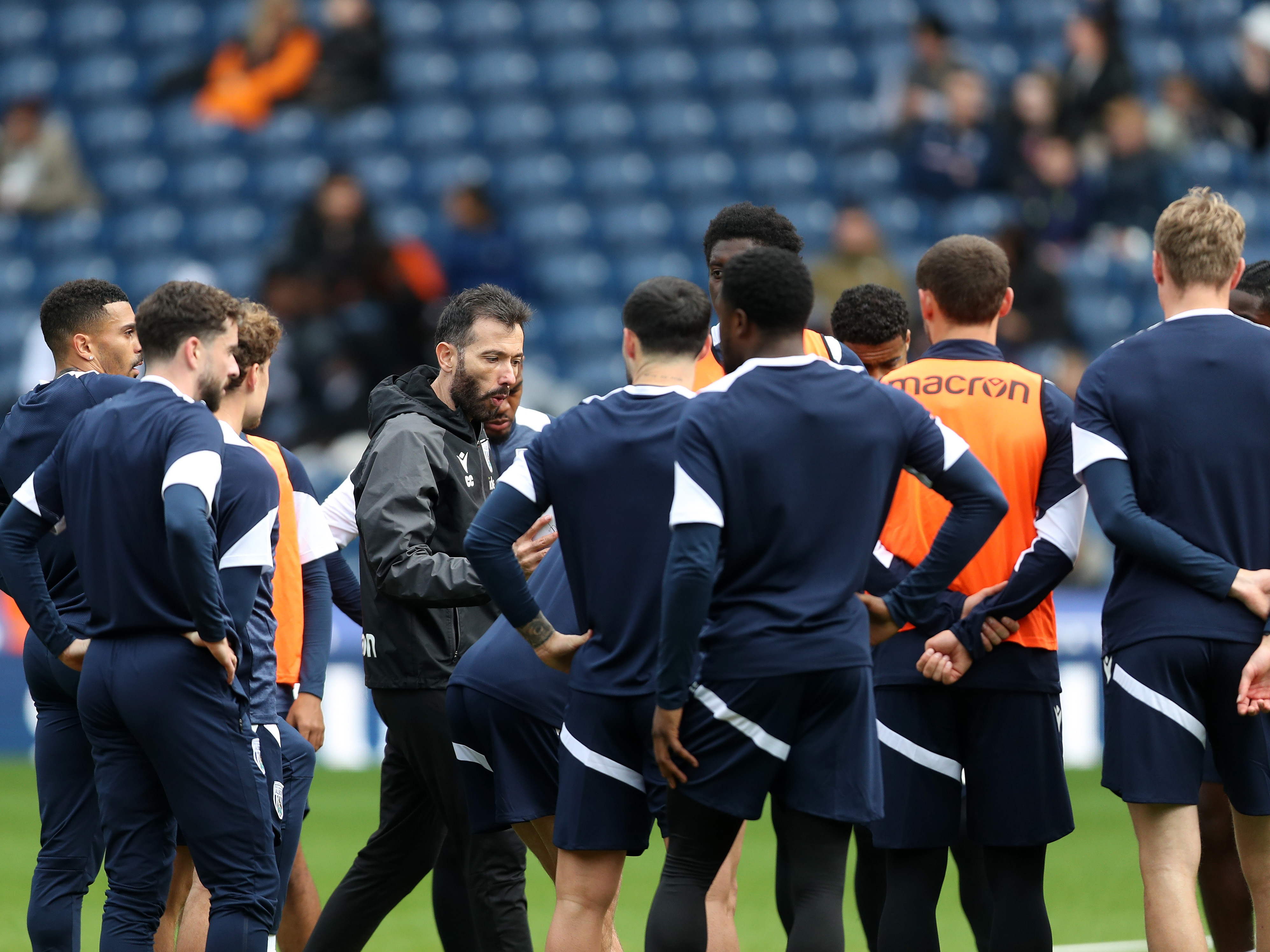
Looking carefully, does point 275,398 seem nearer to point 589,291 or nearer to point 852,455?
point 589,291

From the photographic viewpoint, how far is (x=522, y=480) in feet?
12.9

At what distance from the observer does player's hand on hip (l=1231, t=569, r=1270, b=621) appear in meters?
3.96

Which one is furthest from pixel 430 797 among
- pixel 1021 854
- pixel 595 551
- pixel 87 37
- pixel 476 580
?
pixel 87 37

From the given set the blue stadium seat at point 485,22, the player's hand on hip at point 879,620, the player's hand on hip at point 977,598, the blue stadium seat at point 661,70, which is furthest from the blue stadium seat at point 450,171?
the player's hand on hip at point 879,620

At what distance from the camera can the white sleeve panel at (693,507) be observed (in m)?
3.60

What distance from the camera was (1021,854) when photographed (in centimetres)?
424

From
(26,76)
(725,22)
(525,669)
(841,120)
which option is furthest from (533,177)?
(525,669)

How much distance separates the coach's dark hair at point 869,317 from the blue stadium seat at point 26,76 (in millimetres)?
13169

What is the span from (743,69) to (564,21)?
74.4 inches

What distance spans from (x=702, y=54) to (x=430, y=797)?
39.9 ft

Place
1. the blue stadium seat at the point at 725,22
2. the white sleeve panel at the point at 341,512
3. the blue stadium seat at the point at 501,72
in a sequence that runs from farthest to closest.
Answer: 1. the blue stadium seat at the point at 725,22
2. the blue stadium seat at the point at 501,72
3. the white sleeve panel at the point at 341,512

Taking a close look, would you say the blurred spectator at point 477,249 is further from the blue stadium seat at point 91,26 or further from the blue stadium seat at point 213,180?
the blue stadium seat at point 91,26

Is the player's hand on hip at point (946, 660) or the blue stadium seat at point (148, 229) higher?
the blue stadium seat at point (148, 229)

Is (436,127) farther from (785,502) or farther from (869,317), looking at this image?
(785,502)
